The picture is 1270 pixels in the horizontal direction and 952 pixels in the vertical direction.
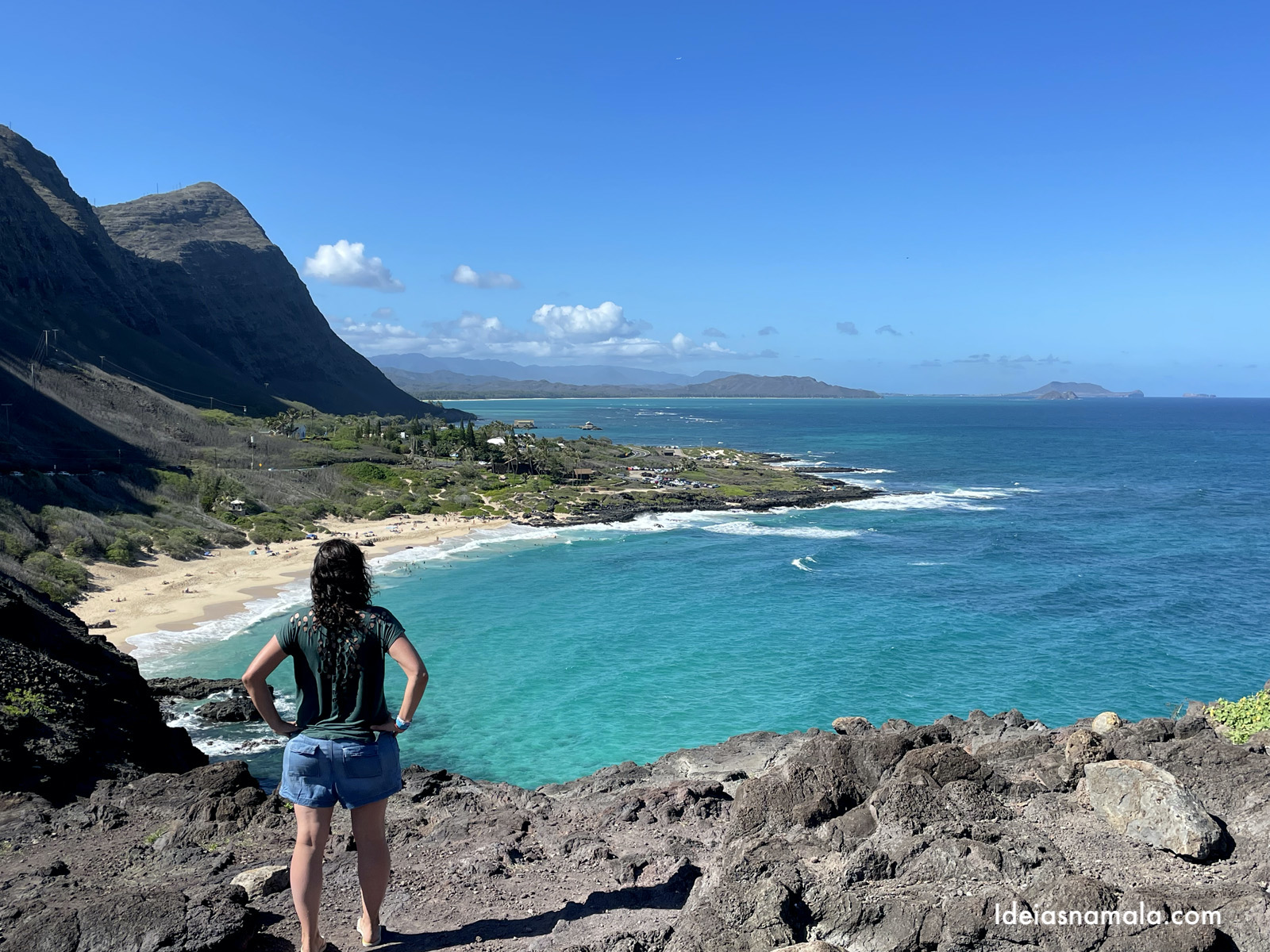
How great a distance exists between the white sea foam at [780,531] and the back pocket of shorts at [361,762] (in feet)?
150

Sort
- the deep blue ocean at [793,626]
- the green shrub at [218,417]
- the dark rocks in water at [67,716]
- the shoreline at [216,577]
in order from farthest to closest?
the green shrub at [218,417], the shoreline at [216,577], the deep blue ocean at [793,626], the dark rocks in water at [67,716]

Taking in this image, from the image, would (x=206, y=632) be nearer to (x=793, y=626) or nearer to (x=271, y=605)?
(x=271, y=605)

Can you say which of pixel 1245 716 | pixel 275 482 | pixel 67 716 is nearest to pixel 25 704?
pixel 67 716

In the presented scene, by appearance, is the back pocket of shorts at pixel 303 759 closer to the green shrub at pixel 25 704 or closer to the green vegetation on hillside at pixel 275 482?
the green shrub at pixel 25 704

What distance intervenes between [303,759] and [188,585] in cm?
3291

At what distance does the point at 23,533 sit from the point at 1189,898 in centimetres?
3910

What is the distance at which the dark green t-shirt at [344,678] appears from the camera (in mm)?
4246

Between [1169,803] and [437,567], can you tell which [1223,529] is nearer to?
[437,567]

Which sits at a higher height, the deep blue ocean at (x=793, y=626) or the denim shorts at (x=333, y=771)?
the denim shorts at (x=333, y=771)

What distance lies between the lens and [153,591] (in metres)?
30.8

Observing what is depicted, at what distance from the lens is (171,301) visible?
124500 mm

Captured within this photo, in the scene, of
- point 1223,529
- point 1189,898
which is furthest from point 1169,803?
point 1223,529

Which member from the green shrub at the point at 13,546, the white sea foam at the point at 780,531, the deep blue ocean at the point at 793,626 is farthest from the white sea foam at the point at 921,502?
the green shrub at the point at 13,546

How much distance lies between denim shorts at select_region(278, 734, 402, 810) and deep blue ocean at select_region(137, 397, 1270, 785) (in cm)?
1319
